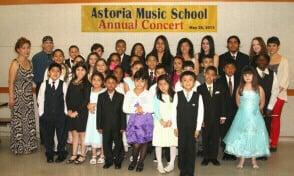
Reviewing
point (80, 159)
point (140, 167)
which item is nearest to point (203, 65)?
point (140, 167)

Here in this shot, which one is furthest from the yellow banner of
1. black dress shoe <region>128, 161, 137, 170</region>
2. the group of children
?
black dress shoe <region>128, 161, 137, 170</region>

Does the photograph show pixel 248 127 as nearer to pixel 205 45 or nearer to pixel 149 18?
pixel 205 45

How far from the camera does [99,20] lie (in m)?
7.69

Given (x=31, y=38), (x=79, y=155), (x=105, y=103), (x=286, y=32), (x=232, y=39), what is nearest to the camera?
(x=105, y=103)

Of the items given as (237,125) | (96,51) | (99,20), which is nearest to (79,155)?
(96,51)

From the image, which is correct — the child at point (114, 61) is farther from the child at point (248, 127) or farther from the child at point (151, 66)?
the child at point (248, 127)

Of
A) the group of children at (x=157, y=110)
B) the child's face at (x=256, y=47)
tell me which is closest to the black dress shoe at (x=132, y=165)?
the group of children at (x=157, y=110)

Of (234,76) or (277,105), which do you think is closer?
(234,76)

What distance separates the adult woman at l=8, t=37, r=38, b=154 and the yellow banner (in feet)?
5.64

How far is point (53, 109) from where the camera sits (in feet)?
19.2

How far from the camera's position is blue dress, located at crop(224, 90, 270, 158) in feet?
18.2

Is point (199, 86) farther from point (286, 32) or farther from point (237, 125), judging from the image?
point (286, 32)

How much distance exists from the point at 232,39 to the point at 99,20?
2489 mm

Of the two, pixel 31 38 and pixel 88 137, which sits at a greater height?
pixel 31 38
